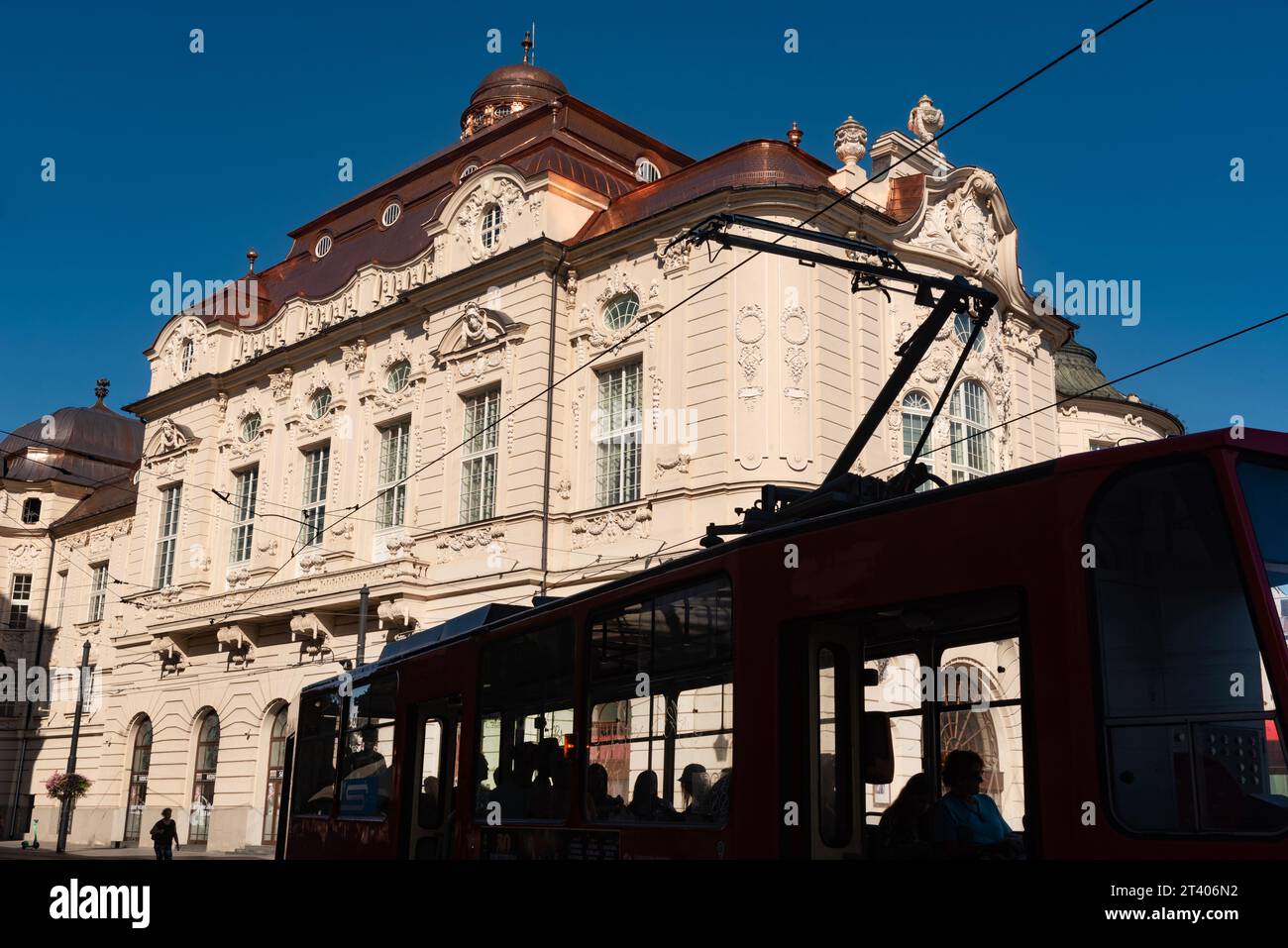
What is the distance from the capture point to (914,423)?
90.8ft

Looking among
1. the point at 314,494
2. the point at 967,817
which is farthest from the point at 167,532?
the point at 967,817

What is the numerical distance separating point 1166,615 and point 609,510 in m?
21.1

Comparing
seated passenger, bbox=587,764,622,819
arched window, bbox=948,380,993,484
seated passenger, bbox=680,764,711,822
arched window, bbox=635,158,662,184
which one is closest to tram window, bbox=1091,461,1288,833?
seated passenger, bbox=680,764,711,822

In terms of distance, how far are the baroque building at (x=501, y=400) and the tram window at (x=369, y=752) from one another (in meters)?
11.3

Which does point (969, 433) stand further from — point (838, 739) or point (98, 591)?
point (98, 591)

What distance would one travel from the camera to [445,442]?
101 feet

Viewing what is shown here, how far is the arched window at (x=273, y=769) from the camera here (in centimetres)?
3391

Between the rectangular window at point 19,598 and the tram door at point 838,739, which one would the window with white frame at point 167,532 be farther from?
the tram door at point 838,739

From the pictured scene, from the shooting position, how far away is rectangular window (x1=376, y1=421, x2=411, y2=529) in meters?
32.2

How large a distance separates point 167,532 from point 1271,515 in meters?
38.3

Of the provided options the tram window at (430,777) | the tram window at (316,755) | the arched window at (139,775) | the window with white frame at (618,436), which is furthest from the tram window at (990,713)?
the arched window at (139,775)

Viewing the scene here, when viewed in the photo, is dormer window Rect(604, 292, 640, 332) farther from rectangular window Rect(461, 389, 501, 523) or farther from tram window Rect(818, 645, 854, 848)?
tram window Rect(818, 645, 854, 848)

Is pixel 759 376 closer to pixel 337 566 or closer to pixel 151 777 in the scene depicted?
pixel 337 566
